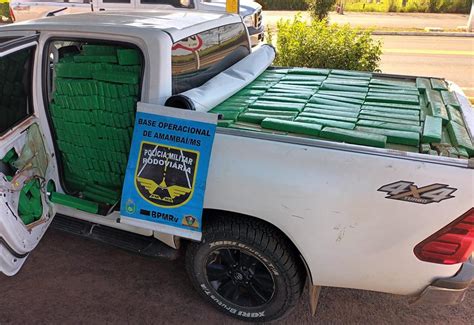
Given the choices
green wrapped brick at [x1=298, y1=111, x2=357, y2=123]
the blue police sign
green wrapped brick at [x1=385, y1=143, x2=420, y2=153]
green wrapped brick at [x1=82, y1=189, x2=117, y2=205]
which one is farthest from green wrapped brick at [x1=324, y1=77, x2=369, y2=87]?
green wrapped brick at [x1=82, y1=189, x2=117, y2=205]

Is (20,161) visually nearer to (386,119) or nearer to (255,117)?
(255,117)

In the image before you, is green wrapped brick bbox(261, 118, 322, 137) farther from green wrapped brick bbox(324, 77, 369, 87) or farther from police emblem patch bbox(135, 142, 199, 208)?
green wrapped brick bbox(324, 77, 369, 87)

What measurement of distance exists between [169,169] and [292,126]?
786 mm

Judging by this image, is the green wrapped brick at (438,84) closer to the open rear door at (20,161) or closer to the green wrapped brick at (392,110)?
the green wrapped brick at (392,110)

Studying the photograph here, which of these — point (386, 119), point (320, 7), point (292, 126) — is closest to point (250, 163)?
point (292, 126)

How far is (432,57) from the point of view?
418 inches

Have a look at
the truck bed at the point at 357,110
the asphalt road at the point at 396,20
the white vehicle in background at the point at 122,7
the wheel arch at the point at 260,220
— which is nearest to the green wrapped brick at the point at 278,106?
the truck bed at the point at 357,110

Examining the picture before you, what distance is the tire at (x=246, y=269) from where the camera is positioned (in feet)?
8.13

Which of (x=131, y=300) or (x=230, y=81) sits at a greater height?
(x=230, y=81)

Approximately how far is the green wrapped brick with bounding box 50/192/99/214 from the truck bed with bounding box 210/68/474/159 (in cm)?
114

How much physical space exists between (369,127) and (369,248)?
0.74 metres

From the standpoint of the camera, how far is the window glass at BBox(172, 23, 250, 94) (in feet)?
9.21

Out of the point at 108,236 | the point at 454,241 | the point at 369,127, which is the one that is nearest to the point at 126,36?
the point at 108,236

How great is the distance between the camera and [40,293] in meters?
3.08
